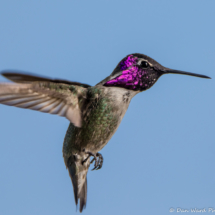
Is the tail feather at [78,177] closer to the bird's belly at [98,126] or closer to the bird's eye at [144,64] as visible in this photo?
the bird's belly at [98,126]

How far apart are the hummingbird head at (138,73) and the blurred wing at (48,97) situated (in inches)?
13.8

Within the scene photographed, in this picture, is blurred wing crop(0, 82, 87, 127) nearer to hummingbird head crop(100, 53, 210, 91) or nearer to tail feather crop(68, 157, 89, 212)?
hummingbird head crop(100, 53, 210, 91)

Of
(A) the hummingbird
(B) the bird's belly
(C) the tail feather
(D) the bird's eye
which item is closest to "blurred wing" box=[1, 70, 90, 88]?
(A) the hummingbird

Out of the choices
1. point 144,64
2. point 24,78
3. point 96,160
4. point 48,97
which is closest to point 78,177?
point 96,160

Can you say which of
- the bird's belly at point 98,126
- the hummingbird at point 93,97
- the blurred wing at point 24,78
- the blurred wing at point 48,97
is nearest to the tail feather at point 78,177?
the hummingbird at point 93,97

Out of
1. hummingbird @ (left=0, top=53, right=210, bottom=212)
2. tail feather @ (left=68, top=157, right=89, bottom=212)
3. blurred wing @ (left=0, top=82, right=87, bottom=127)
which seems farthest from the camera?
tail feather @ (left=68, top=157, right=89, bottom=212)

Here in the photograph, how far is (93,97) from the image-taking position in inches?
139

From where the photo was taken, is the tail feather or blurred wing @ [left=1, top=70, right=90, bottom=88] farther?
the tail feather

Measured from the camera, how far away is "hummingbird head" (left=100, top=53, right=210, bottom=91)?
3.51 meters

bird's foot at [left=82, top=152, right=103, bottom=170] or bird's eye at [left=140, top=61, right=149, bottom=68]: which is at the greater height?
→ bird's eye at [left=140, top=61, right=149, bottom=68]

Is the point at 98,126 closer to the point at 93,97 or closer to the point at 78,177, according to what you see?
the point at 93,97

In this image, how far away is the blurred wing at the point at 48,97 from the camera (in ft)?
10.2

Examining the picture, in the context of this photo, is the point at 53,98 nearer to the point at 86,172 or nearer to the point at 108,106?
the point at 108,106

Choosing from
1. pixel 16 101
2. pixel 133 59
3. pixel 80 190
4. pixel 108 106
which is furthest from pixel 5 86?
pixel 80 190
